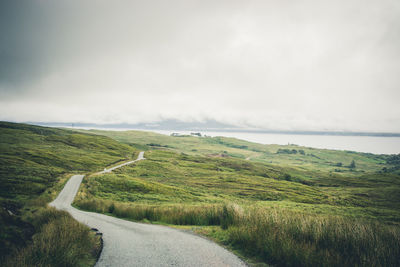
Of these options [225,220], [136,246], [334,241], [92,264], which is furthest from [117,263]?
[334,241]

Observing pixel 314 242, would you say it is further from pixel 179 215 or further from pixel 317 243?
pixel 179 215

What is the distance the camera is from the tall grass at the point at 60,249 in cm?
506

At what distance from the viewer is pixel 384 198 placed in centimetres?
9688

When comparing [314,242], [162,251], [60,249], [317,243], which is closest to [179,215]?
[162,251]

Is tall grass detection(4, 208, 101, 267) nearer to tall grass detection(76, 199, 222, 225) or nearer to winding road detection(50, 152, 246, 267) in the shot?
winding road detection(50, 152, 246, 267)

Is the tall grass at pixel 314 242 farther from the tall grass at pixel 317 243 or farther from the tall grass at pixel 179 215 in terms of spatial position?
the tall grass at pixel 179 215

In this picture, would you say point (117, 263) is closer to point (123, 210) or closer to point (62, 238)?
point (62, 238)

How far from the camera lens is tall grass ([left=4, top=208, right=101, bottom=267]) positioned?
5.06m

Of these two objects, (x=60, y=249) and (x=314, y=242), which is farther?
(x=314, y=242)

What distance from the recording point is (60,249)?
569 centimetres

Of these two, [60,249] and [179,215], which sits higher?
[60,249]

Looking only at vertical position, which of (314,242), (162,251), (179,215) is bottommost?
(179,215)

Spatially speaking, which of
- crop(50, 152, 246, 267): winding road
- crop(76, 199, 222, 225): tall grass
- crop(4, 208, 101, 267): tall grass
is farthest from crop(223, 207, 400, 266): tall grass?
crop(4, 208, 101, 267): tall grass

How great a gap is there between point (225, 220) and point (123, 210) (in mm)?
9224
